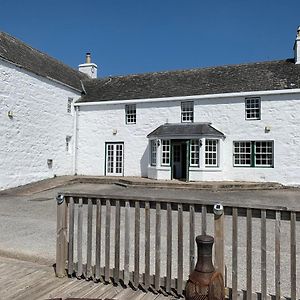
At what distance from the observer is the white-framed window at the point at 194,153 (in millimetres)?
19531

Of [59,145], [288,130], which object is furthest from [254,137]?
[59,145]

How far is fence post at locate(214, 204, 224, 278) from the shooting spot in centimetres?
346

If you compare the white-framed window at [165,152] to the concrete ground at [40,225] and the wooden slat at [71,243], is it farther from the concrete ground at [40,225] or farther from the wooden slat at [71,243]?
the wooden slat at [71,243]

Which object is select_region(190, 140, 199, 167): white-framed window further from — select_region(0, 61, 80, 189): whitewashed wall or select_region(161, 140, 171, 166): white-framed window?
select_region(0, 61, 80, 189): whitewashed wall

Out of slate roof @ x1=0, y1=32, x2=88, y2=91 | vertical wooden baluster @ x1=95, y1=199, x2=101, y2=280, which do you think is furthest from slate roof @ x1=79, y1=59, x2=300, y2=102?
vertical wooden baluster @ x1=95, y1=199, x2=101, y2=280

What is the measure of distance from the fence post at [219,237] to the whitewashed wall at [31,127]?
1593 centimetres

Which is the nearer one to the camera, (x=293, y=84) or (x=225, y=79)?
(x=293, y=84)

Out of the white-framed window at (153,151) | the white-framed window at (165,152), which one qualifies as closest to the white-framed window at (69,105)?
the white-framed window at (153,151)

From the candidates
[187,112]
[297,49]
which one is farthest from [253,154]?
[297,49]

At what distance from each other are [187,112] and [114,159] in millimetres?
6202

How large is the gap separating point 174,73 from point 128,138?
620 cm

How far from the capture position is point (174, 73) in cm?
2408

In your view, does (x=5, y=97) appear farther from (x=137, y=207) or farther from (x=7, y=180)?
(x=137, y=207)

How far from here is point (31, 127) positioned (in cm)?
1923
